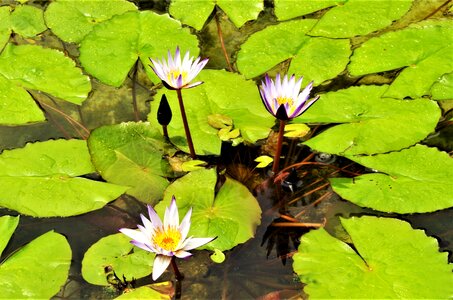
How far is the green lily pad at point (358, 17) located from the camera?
3.54 metres

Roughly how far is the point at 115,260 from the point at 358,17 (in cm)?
221

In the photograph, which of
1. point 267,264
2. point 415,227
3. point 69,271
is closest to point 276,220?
point 267,264

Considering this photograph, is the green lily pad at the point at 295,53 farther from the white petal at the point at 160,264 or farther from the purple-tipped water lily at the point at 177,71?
the white petal at the point at 160,264

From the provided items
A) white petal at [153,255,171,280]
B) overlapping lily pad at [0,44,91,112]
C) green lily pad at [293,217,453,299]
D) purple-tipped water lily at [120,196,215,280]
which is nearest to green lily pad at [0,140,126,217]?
overlapping lily pad at [0,44,91,112]

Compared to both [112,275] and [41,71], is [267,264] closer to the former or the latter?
[112,275]

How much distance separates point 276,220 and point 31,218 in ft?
3.89

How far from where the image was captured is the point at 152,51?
3461 millimetres

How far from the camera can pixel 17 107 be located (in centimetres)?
316

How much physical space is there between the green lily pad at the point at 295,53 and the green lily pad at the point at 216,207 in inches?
33.9

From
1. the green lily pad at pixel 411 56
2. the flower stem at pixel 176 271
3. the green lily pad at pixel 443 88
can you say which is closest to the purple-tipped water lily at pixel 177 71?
the flower stem at pixel 176 271

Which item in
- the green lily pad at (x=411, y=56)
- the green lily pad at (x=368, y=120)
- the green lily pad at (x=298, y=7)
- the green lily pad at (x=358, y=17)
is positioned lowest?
the green lily pad at (x=368, y=120)

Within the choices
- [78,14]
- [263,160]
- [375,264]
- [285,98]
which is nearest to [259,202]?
[263,160]

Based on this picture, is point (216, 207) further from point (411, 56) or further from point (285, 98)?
point (411, 56)

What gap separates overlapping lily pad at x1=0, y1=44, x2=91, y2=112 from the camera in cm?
326
